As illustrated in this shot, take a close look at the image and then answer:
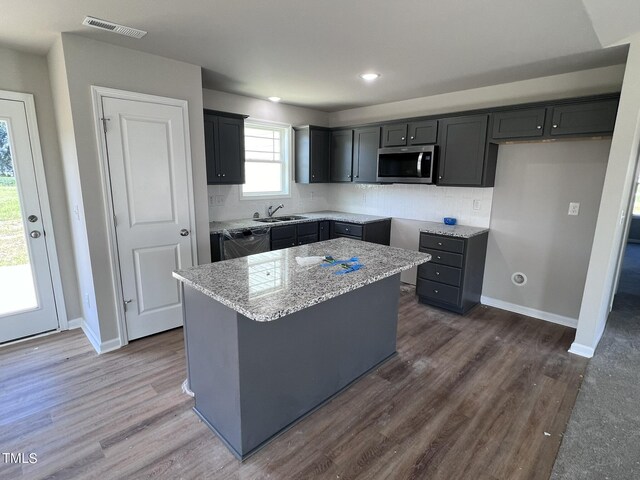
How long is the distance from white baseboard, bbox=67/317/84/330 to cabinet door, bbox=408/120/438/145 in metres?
4.05

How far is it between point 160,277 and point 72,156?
1.19m

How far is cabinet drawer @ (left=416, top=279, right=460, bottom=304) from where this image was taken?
3.61 meters

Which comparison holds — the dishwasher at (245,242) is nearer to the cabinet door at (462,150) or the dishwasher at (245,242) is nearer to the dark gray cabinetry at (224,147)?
the dark gray cabinetry at (224,147)

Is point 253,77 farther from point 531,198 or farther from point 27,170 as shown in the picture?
point 531,198

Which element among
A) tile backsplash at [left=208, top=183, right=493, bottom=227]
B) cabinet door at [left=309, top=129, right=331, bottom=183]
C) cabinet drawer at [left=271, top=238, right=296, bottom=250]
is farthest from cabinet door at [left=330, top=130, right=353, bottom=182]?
cabinet drawer at [left=271, top=238, right=296, bottom=250]

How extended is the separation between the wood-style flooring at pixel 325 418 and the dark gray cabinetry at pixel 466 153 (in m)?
1.73

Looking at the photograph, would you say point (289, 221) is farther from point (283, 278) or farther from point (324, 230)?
point (283, 278)

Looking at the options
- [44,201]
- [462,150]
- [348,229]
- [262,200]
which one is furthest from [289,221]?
[44,201]

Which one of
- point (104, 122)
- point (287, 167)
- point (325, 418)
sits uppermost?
point (104, 122)

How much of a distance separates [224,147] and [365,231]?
1.99 metres

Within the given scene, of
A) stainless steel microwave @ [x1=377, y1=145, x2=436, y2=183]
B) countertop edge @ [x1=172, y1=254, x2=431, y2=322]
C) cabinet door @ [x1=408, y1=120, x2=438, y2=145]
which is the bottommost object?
countertop edge @ [x1=172, y1=254, x2=431, y2=322]

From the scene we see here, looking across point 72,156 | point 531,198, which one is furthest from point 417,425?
point 72,156

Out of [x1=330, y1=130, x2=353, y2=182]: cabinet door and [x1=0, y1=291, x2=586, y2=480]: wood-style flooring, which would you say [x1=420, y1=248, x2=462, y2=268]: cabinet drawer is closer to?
[x1=0, y1=291, x2=586, y2=480]: wood-style flooring

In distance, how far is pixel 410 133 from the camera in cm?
400
